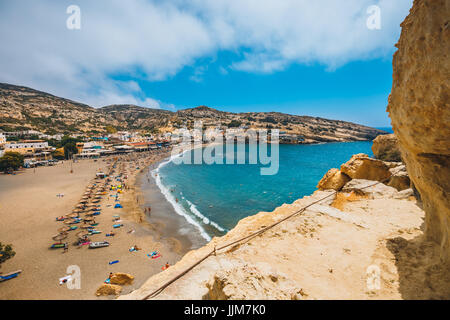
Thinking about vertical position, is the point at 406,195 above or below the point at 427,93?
below

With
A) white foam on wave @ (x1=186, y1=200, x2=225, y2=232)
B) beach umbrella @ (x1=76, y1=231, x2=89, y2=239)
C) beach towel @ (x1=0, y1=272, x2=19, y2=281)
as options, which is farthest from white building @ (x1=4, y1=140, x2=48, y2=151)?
beach towel @ (x1=0, y1=272, x2=19, y2=281)

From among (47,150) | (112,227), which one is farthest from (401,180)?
(47,150)

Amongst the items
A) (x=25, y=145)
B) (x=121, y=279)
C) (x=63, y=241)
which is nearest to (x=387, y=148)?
(x=121, y=279)

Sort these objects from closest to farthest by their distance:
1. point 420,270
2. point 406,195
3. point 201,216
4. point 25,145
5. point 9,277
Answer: point 420,270 < point 406,195 < point 9,277 < point 201,216 < point 25,145

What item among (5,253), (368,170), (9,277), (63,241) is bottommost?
(9,277)

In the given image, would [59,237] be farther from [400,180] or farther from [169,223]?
[400,180]

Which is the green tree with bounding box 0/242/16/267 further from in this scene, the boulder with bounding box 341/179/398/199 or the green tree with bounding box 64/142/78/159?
the green tree with bounding box 64/142/78/159

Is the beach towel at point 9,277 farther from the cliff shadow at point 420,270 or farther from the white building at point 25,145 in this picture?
the white building at point 25,145
